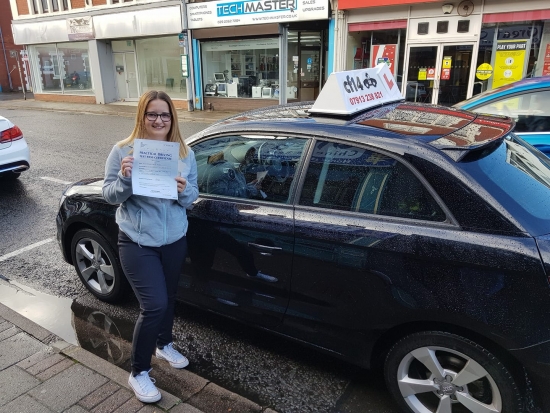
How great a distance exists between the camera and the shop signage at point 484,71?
485 inches

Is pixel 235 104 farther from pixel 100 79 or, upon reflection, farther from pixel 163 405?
pixel 163 405

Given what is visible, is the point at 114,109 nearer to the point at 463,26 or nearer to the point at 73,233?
the point at 463,26

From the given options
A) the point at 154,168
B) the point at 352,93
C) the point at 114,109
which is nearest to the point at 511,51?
the point at 352,93

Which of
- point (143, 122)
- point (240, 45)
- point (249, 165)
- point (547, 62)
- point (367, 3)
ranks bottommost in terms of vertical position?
point (249, 165)

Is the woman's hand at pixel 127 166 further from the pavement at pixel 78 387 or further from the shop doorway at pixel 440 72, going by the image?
the shop doorway at pixel 440 72

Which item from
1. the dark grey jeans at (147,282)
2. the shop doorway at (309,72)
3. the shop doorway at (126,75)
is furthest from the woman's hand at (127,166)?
the shop doorway at (126,75)

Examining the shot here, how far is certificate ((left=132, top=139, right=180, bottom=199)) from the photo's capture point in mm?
2285

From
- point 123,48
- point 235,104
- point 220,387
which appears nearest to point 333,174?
point 220,387

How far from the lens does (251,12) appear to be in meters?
16.0

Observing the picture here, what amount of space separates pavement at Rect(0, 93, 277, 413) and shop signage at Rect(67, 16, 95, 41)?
22.1m

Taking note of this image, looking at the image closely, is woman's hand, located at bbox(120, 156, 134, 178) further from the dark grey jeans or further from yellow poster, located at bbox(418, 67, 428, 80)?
yellow poster, located at bbox(418, 67, 428, 80)

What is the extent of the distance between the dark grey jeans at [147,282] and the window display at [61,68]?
23.6 meters

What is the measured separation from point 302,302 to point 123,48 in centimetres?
2251

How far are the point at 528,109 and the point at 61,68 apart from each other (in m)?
25.5
